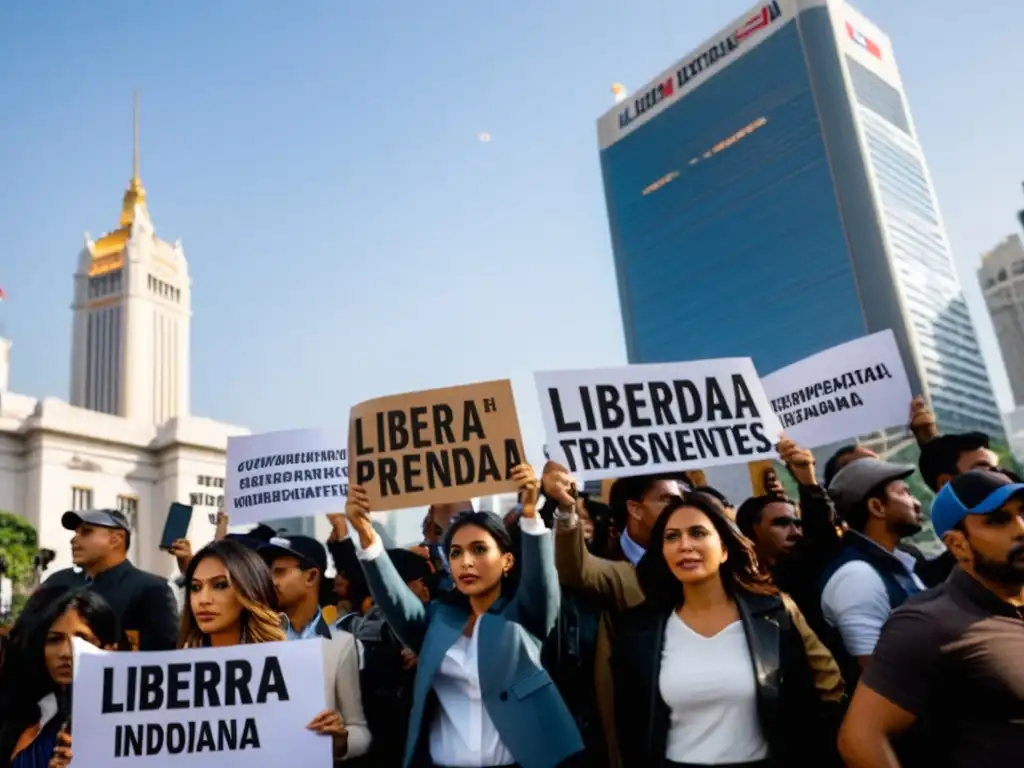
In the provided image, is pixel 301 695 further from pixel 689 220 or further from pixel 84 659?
pixel 689 220

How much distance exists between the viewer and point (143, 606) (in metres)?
4.38

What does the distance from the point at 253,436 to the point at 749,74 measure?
86.5m

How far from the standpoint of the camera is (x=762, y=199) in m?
80.9

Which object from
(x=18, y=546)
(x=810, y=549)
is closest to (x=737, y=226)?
(x=18, y=546)

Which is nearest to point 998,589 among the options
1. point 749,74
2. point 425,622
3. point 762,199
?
point 425,622

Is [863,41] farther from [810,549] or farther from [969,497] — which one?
[969,497]

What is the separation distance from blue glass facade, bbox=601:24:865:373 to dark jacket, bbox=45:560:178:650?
72.0 metres

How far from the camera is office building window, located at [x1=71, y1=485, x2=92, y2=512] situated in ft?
177

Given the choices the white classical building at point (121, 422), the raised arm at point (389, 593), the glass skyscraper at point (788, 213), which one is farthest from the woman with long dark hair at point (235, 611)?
the glass skyscraper at point (788, 213)

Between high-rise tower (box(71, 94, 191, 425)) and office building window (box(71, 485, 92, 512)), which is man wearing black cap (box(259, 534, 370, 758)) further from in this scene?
high-rise tower (box(71, 94, 191, 425))

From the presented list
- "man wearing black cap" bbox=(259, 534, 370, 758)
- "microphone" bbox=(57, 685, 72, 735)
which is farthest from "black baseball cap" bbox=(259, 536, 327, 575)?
"microphone" bbox=(57, 685, 72, 735)

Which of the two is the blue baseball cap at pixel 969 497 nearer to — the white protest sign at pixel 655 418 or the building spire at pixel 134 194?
the white protest sign at pixel 655 418

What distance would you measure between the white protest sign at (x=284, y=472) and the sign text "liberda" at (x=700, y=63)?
85998 mm

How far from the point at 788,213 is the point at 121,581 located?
261ft
